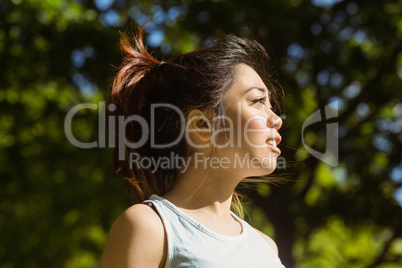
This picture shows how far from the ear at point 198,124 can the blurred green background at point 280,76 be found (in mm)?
5674

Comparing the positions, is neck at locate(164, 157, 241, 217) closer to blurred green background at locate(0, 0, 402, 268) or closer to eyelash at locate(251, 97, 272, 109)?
eyelash at locate(251, 97, 272, 109)

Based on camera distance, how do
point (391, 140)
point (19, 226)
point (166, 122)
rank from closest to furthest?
1. point (166, 122)
2. point (391, 140)
3. point (19, 226)

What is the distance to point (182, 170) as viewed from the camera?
2.27 meters

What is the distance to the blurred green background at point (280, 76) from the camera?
843cm

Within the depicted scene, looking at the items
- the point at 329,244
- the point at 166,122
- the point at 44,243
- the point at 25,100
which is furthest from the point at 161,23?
the point at 329,244

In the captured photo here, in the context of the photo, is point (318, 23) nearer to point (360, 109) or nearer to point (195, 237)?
point (360, 109)

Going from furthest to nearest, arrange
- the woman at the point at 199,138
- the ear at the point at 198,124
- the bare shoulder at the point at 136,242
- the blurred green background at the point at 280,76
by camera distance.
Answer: the blurred green background at the point at 280,76 < the ear at the point at 198,124 < the woman at the point at 199,138 < the bare shoulder at the point at 136,242

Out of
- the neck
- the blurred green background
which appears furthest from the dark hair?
the blurred green background

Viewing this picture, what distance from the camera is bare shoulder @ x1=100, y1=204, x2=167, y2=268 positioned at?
6.09 feet

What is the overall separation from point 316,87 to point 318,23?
41.2 inches

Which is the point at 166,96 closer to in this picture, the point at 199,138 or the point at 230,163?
the point at 199,138

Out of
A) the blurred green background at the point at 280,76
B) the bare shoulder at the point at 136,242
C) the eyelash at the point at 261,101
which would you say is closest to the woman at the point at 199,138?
the eyelash at the point at 261,101

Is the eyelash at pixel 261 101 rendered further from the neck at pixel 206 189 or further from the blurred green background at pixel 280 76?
the blurred green background at pixel 280 76

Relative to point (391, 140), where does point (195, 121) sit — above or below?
above
